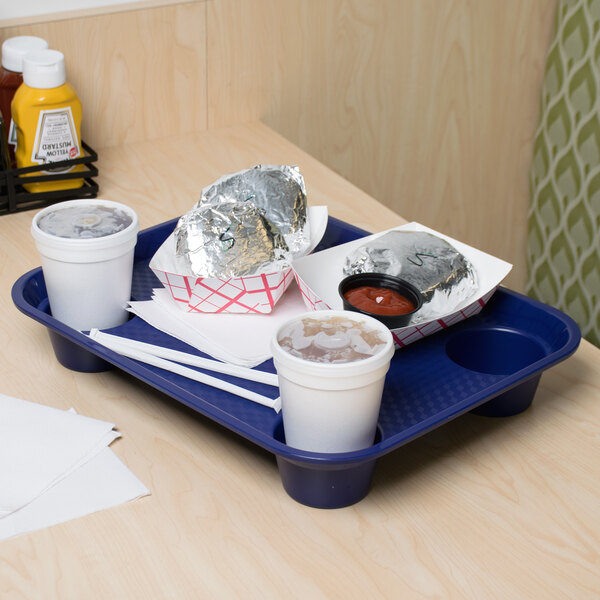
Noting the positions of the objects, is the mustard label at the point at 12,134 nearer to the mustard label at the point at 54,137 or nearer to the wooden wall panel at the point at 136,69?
the mustard label at the point at 54,137

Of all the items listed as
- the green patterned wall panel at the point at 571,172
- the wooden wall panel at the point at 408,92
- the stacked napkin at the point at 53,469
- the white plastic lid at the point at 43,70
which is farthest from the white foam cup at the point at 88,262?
the green patterned wall panel at the point at 571,172

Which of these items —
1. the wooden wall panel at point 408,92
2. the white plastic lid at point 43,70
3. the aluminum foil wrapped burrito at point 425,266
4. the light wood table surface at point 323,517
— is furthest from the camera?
the wooden wall panel at point 408,92

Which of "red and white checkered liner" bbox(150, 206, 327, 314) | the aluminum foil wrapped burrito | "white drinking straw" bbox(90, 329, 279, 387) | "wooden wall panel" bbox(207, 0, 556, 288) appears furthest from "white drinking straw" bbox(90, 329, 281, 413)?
"wooden wall panel" bbox(207, 0, 556, 288)

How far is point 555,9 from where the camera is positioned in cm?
200

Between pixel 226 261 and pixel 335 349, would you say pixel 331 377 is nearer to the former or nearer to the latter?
pixel 335 349

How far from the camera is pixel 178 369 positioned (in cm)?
91

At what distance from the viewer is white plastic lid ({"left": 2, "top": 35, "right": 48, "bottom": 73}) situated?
132 centimetres

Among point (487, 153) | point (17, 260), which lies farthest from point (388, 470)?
point (487, 153)

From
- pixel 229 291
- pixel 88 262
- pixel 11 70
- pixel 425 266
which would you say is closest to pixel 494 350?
pixel 425 266

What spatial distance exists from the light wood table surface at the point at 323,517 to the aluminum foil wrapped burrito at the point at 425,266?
14 cm

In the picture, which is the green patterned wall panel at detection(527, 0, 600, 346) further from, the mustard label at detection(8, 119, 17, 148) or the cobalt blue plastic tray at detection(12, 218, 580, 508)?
the mustard label at detection(8, 119, 17, 148)

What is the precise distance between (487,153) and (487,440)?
133 centimetres

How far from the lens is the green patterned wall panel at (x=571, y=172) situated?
1.92 metres

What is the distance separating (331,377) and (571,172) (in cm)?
146
